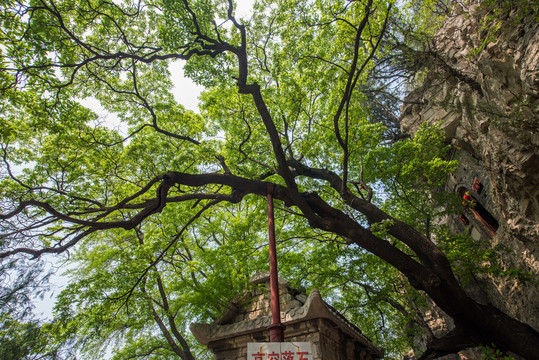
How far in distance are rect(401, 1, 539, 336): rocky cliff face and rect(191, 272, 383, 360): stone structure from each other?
4.93 metres

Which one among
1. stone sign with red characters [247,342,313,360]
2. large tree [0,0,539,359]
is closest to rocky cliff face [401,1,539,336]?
large tree [0,0,539,359]

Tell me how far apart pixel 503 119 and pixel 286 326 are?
714 cm

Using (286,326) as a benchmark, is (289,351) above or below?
below

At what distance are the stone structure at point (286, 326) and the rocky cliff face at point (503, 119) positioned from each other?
493 centimetres

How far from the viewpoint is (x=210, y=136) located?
10180 mm

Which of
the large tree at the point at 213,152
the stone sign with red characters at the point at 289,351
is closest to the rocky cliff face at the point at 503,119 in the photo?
the large tree at the point at 213,152

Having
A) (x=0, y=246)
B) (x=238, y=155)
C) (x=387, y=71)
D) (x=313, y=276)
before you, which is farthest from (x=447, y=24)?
(x=0, y=246)

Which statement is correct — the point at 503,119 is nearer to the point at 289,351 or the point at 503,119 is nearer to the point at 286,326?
the point at 286,326

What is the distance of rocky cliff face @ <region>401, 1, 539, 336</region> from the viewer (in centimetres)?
664

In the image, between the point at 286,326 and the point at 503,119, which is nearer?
the point at 286,326

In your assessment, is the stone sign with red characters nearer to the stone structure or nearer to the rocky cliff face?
the stone structure

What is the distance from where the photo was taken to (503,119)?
753cm

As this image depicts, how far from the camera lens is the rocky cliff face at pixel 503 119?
6.64 metres

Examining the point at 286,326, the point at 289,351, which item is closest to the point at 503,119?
the point at 286,326
